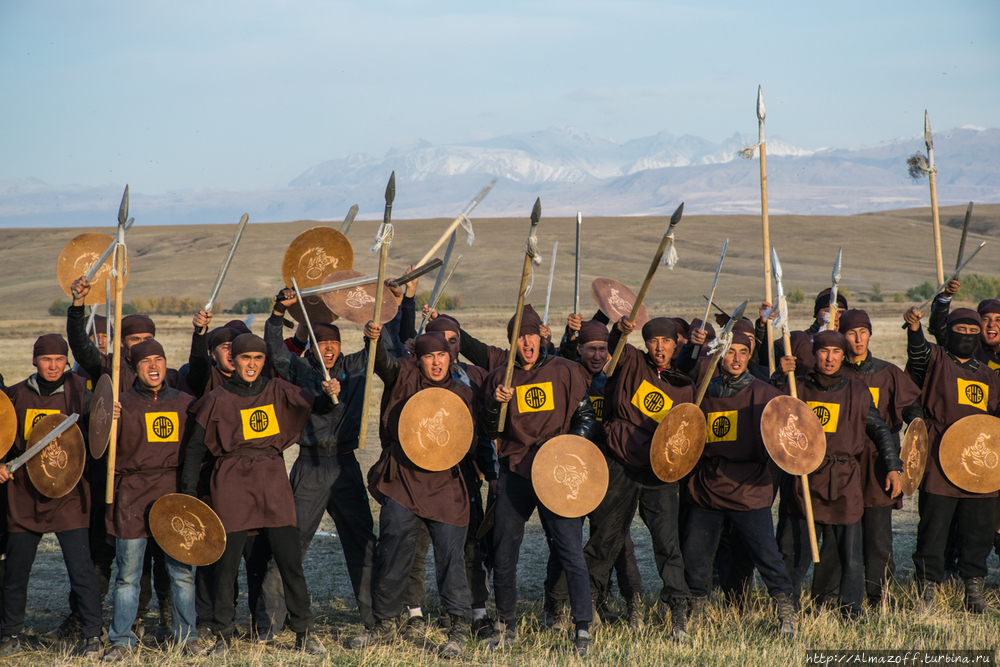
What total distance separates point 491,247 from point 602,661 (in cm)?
8652

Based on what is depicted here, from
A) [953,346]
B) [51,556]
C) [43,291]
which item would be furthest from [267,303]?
[953,346]

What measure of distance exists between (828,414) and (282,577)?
12.3ft

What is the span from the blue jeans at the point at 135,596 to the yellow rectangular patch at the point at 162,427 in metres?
0.64

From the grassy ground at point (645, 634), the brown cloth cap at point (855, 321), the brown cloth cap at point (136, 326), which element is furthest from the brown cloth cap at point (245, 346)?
the brown cloth cap at point (855, 321)

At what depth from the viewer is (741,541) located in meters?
6.25

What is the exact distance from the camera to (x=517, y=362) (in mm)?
6332

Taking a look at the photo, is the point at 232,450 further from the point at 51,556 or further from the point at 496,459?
the point at 51,556

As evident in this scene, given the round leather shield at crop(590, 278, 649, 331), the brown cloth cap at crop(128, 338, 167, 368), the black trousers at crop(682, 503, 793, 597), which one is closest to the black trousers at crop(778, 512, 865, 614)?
the black trousers at crop(682, 503, 793, 597)

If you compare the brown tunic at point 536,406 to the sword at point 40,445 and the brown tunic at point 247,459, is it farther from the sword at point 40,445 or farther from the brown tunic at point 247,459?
the sword at point 40,445

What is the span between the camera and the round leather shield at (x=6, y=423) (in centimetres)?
587

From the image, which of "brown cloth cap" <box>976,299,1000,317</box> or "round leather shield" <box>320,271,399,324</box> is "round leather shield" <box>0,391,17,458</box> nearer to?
"round leather shield" <box>320,271,399,324</box>

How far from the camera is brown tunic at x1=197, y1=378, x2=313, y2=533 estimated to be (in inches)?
228

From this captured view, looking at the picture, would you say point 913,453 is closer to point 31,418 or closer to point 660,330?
point 660,330

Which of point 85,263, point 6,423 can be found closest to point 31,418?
point 6,423
